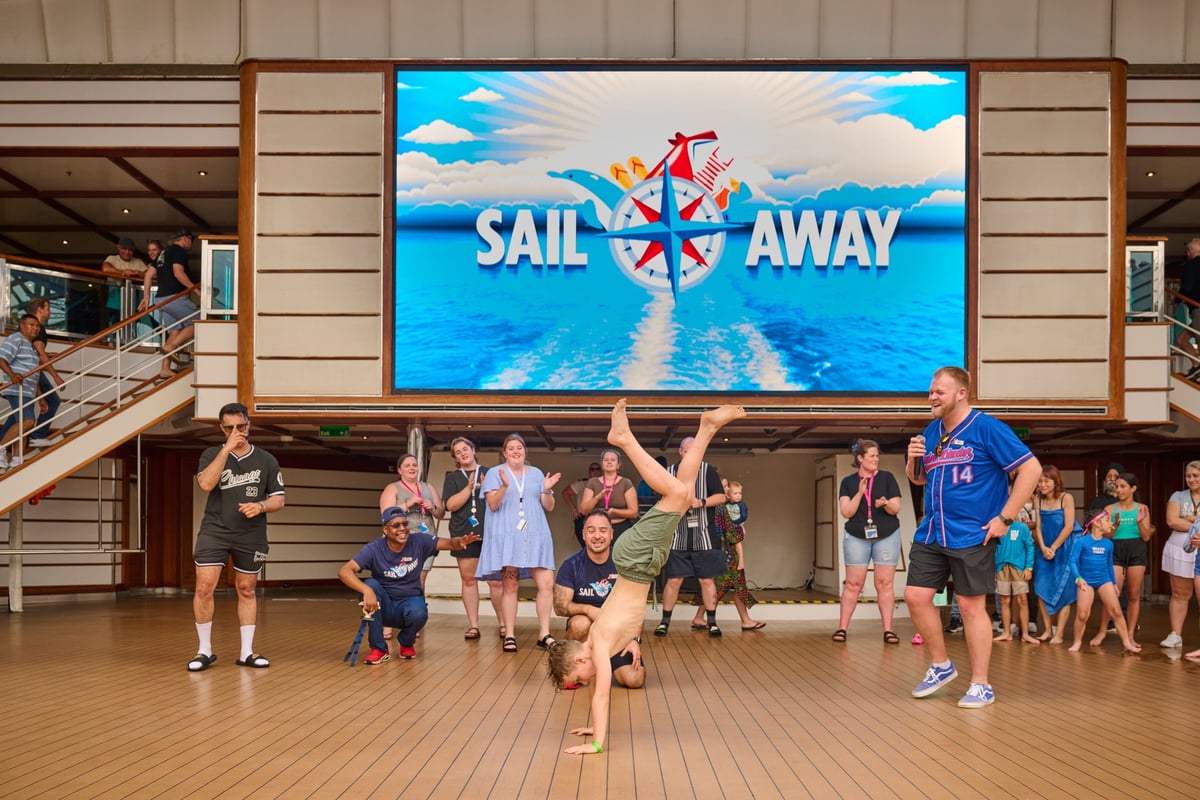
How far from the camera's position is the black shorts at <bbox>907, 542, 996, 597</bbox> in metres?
6.12

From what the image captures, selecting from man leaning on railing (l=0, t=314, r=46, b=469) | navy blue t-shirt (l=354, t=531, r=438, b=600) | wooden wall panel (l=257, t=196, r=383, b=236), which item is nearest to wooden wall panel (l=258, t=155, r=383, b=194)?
wooden wall panel (l=257, t=196, r=383, b=236)

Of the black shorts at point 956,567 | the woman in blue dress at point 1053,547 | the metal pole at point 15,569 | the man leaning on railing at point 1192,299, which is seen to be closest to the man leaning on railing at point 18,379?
the metal pole at point 15,569

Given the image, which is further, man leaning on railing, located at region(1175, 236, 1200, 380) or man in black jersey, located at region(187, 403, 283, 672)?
man leaning on railing, located at region(1175, 236, 1200, 380)

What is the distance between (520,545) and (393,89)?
18.9 feet

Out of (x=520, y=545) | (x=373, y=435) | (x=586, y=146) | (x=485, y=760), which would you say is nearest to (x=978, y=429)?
(x=485, y=760)

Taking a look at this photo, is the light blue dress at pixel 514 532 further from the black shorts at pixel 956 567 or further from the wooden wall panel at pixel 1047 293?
the wooden wall panel at pixel 1047 293

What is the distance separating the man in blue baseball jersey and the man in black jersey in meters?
4.25

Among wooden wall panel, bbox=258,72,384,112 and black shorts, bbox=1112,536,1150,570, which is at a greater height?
wooden wall panel, bbox=258,72,384,112

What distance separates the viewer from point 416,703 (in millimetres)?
6211

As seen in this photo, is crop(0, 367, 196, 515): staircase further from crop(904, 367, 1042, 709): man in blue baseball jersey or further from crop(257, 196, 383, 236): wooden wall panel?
crop(904, 367, 1042, 709): man in blue baseball jersey

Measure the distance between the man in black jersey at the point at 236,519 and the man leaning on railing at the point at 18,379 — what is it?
5444 mm

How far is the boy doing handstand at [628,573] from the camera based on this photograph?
492cm

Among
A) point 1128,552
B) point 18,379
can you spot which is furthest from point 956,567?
point 18,379

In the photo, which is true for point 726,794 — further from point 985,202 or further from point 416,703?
point 985,202
